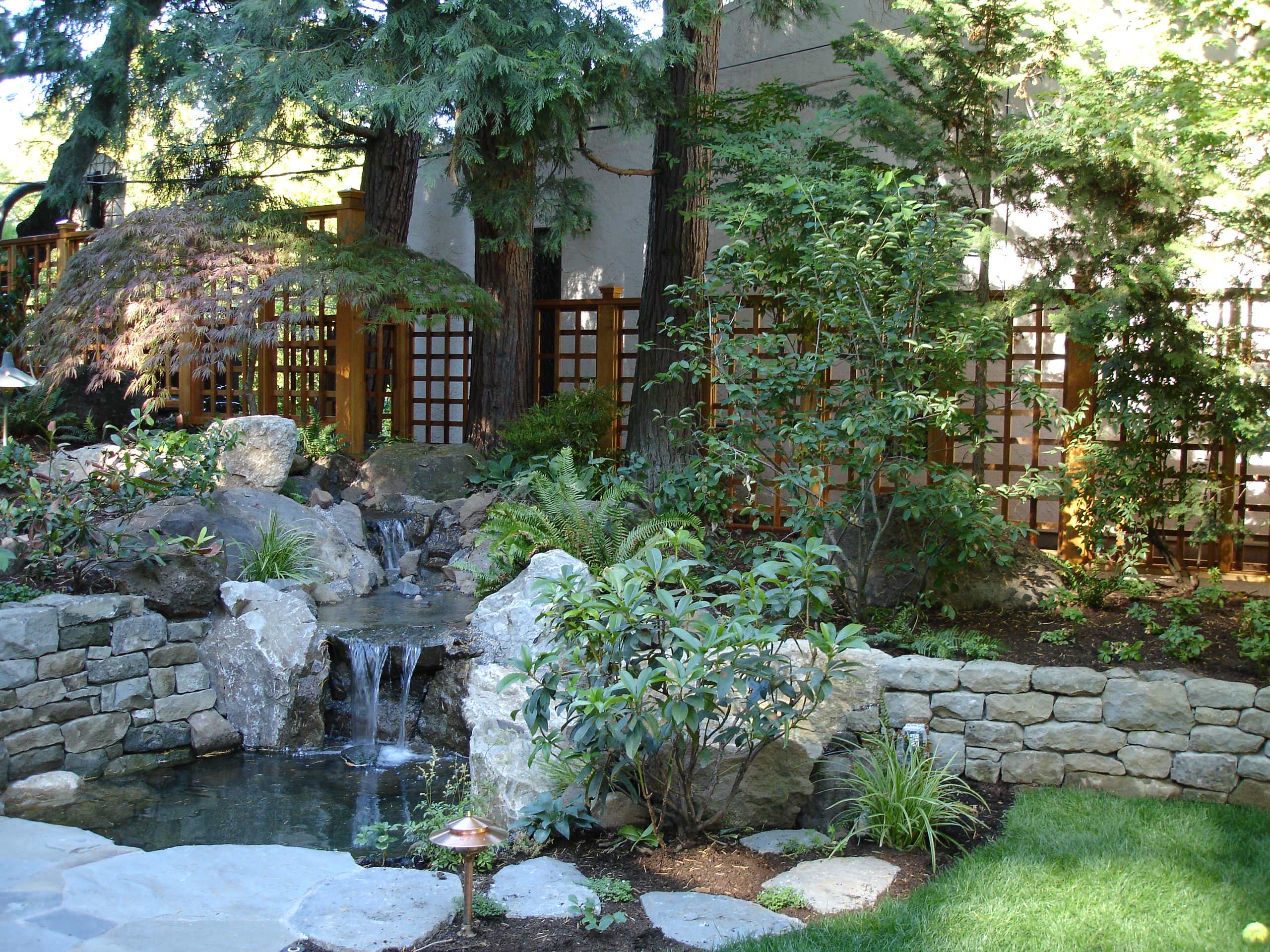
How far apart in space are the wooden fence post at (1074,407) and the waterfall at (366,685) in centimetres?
439

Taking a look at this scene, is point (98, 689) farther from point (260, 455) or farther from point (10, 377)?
point (260, 455)


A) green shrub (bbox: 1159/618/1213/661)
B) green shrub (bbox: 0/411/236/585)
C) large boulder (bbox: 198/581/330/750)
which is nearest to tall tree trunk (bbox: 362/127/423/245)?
green shrub (bbox: 0/411/236/585)

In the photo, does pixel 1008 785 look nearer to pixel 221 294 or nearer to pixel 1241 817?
pixel 1241 817

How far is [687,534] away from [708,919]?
6.37ft

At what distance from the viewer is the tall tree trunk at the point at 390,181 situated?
10.1 metres

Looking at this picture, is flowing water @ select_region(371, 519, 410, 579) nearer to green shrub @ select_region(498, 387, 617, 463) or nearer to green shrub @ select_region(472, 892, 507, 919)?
green shrub @ select_region(498, 387, 617, 463)

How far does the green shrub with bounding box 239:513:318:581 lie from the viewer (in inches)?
281

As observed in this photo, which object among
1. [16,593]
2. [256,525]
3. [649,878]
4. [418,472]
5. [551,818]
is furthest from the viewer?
[418,472]

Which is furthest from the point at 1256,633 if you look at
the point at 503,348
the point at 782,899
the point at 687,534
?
the point at 503,348

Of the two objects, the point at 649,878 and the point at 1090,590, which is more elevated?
the point at 1090,590

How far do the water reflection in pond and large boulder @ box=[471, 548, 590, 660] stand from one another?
90 centimetres

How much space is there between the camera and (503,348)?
10.0 m

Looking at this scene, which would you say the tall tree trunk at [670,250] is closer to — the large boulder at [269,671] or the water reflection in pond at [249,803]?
the large boulder at [269,671]

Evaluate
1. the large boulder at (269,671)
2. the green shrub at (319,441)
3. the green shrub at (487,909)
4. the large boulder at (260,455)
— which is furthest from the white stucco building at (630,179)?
Result: the green shrub at (487,909)
